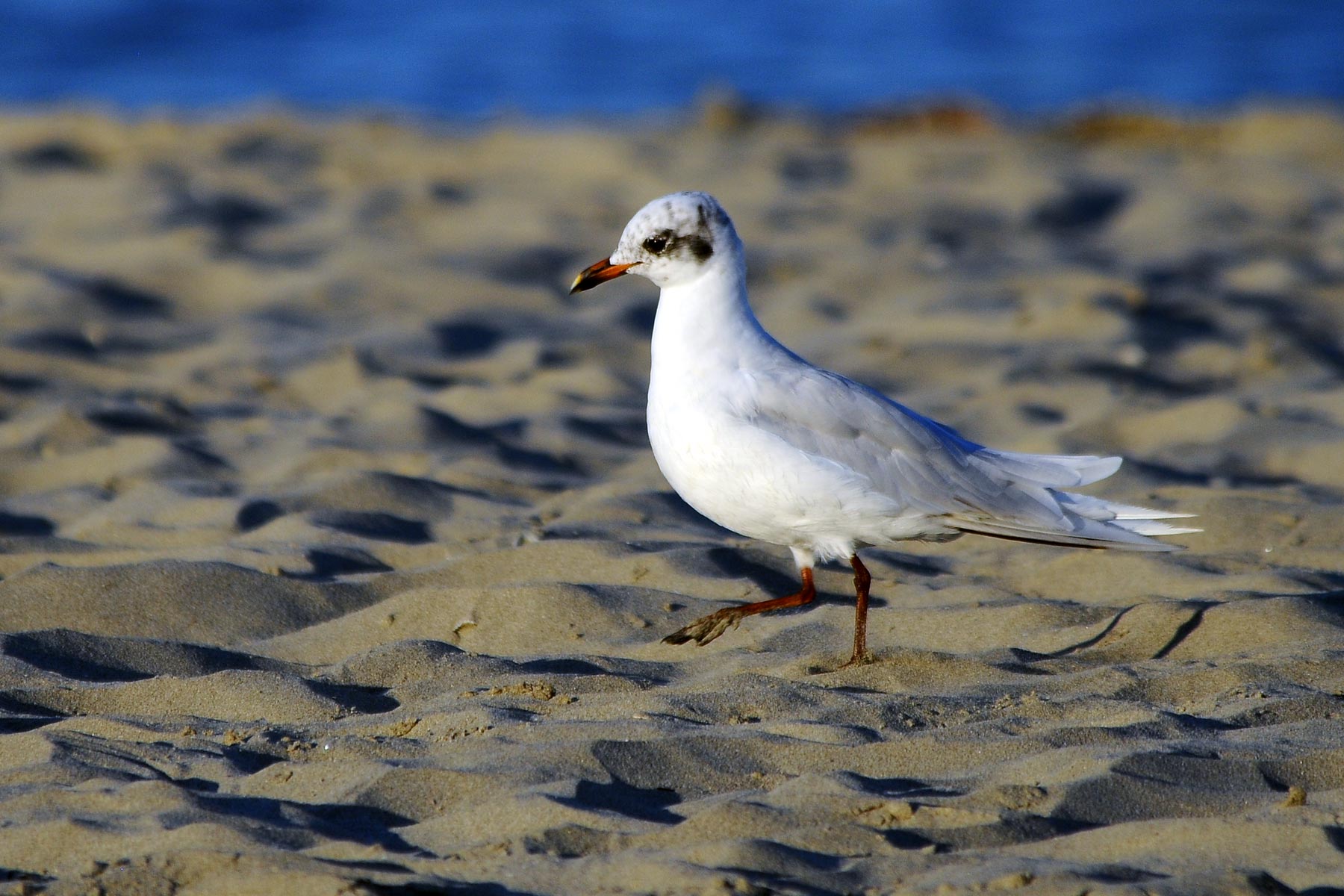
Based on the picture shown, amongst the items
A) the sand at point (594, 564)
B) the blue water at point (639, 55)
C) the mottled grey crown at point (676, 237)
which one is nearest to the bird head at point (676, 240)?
the mottled grey crown at point (676, 237)

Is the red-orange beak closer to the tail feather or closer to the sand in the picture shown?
the sand

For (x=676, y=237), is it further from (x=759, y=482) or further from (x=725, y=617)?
(x=725, y=617)

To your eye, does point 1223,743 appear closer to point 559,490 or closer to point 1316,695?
point 1316,695

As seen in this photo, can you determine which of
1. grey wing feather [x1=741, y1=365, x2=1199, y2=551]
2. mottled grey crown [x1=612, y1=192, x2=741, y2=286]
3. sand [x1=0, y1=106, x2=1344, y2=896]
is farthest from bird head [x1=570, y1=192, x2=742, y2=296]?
sand [x1=0, y1=106, x2=1344, y2=896]

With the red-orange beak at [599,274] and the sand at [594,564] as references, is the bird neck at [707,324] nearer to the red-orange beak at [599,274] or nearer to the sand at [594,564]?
the red-orange beak at [599,274]

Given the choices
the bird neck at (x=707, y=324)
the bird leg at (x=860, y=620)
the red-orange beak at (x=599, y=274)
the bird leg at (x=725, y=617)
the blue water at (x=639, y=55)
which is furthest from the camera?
the blue water at (x=639, y=55)

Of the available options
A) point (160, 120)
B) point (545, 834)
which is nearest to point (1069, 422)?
point (545, 834)

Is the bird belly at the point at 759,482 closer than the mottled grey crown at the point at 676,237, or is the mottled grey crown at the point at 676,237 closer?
the bird belly at the point at 759,482

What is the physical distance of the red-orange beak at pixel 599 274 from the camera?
3893 millimetres

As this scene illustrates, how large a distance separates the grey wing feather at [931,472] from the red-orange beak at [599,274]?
50cm

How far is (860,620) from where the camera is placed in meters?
3.54

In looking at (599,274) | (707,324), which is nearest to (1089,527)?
(707,324)

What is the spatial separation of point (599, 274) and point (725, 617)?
961 mm

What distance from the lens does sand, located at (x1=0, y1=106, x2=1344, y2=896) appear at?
2535 mm
